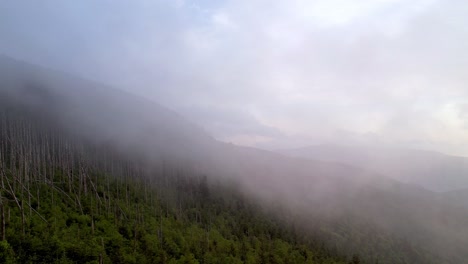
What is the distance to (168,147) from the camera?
537 feet

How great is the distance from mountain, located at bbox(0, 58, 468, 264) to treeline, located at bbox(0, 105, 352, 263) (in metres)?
0.33

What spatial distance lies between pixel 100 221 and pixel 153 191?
40.0 meters

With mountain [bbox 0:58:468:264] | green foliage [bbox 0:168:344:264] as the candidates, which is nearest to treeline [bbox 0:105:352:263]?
green foliage [bbox 0:168:344:264]

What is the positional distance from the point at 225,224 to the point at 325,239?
54.5 meters

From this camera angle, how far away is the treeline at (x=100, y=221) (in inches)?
1207

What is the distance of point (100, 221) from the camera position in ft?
152

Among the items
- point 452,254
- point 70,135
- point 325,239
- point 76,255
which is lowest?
point 452,254

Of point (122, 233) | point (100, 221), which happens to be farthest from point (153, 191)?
point (100, 221)

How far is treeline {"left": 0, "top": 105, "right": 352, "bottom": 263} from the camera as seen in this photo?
101ft

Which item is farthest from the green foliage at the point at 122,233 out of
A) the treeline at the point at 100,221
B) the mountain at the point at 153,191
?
the mountain at the point at 153,191

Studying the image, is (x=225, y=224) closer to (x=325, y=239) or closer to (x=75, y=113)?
(x=325, y=239)

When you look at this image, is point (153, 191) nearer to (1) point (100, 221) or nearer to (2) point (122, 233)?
(2) point (122, 233)

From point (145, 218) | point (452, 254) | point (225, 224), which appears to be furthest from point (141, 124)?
point (452, 254)

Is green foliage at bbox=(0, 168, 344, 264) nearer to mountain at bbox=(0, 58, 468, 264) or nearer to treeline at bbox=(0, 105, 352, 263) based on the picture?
treeline at bbox=(0, 105, 352, 263)
